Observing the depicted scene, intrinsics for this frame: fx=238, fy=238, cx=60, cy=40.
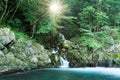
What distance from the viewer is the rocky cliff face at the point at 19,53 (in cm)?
1477

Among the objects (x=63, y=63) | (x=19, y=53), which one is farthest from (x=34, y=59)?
(x=63, y=63)

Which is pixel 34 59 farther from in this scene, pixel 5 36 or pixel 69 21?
pixel 69 21

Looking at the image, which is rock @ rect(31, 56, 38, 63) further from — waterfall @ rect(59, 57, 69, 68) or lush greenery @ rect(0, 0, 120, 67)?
lush greenery @ rect(0, 0, 120, 67)

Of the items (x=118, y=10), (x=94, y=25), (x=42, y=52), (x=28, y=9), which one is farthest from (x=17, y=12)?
(x=118, y=10)

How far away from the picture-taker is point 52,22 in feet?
62.6

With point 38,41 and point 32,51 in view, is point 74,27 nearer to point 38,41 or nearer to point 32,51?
point 38,41

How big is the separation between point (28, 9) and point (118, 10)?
961 cm

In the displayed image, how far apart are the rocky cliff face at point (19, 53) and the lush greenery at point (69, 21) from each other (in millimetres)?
1837

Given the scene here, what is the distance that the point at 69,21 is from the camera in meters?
21.6

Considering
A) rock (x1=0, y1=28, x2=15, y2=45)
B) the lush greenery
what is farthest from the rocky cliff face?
the lush greenery

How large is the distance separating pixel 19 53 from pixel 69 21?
720 centimetres

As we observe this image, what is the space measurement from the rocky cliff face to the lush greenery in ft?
6.03

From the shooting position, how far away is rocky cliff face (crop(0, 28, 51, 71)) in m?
14.8

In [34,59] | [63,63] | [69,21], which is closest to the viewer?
[34,59]
